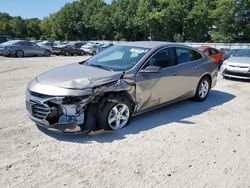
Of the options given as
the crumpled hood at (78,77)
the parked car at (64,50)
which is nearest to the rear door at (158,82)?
the crumpled hood at (78,77)

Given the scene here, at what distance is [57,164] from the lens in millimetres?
4121

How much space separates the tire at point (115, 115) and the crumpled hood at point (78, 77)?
17.0 inches

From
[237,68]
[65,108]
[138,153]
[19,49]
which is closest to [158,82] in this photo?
[138,153]

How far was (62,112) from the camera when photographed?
4871mm

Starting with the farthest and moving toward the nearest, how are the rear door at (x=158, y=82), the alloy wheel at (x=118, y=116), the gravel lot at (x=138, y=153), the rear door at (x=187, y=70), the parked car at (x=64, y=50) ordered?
the parked car at (x=64, y=50)
the rear door at (x=187, y=70)
the rear door at (x=158, y=82)
the alloy wheel at (x=118, y=116)
the gravel lot at (x=138, y=153)

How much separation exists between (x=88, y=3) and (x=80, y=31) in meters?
9.44

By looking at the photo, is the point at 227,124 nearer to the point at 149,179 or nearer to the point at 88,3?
the point at 149,179

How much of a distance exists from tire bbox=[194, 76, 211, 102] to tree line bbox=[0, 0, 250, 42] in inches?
1512

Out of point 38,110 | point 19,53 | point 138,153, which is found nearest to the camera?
point 138,153

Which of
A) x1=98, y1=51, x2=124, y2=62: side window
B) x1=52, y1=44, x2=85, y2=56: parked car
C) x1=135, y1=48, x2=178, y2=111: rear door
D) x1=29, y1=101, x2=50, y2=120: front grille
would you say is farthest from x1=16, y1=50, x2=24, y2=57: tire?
x1=29, y1=101, x2=50, y2=120: front grille

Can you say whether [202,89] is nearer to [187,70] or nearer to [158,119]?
[187,70]

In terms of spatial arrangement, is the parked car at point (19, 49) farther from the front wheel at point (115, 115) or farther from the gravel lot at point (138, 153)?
the front wheel at point (115, 115)

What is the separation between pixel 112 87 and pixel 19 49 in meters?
19.9

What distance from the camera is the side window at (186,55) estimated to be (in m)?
6.84
